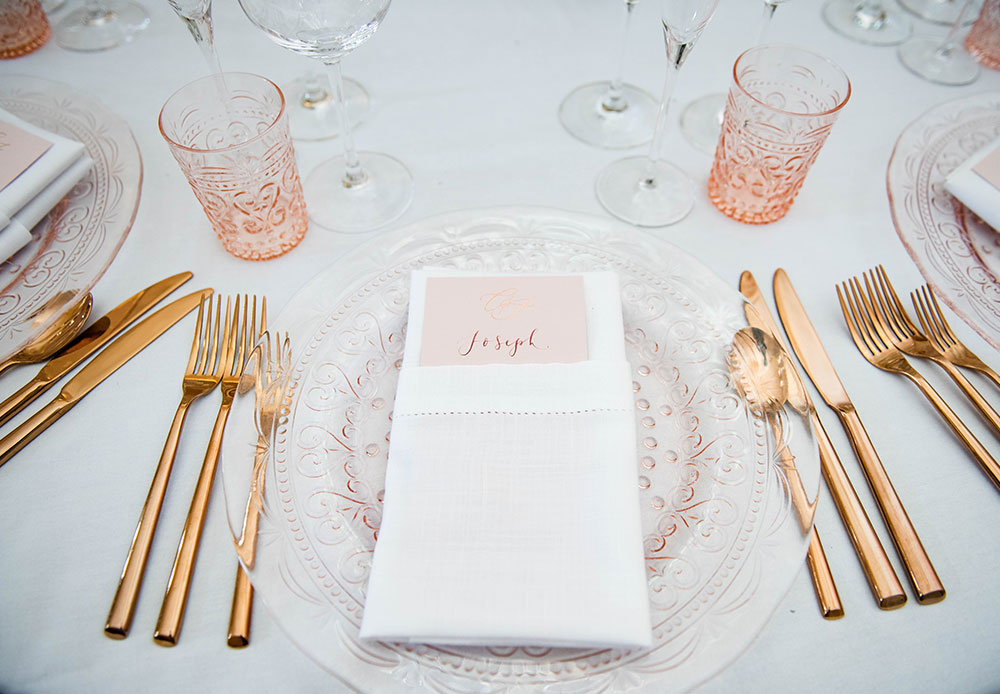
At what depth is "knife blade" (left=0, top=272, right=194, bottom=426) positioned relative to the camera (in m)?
0.62

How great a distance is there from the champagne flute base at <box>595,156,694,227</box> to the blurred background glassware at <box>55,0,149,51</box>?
31.4 inches

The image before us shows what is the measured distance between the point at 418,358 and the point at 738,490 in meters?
0.30

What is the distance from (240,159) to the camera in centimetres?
66

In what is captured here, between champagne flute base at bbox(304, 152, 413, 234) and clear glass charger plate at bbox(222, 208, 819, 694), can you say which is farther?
champagne flute base at bbox(304, 152, 413, 234)

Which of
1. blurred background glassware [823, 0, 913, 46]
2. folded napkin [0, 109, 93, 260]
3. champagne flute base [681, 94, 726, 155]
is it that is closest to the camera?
folded napkin [0, 109, 93, 260]

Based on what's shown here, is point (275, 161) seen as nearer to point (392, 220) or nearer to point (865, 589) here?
point (392, 220)

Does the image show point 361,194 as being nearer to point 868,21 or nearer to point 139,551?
point 139,551

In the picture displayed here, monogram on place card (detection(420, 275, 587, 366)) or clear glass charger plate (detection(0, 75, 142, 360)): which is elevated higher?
clear glass charger plate (detection(0, 75, 142, 360))

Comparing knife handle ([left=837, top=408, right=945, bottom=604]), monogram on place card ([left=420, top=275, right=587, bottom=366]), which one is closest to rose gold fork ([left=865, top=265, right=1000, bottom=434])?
Answer: knife handle ([left=837, top=408, right=945, bottom=604])

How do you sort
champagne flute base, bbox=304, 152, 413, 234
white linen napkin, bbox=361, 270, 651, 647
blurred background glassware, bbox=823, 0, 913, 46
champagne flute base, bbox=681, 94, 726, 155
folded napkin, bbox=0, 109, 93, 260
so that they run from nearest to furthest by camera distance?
white linen napkin, bbox=361, 270, 651, 647
folded napkin, bbox=0, 109, 93, 260
champagne flute base, bbox=304, 152, 413, 234
champagne flute base, bbox=681, 94, 726, 155
blurred background glassware, bbox=823, 0, 913, 46

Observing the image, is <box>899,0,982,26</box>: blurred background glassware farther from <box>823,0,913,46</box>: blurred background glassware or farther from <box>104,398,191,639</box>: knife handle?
<box>104,398,191,639</box>: knife handle

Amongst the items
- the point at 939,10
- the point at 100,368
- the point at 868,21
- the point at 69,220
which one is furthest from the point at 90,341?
the point at 939,10

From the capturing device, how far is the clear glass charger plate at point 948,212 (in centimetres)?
70

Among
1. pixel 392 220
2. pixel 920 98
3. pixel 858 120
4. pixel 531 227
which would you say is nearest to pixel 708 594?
pixel 531 227
